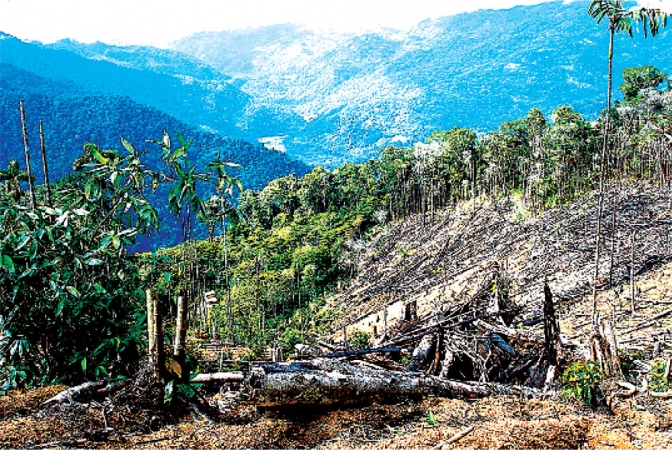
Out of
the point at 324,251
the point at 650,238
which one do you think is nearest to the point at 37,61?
the point at 324,251

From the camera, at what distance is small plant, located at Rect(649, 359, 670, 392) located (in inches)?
160

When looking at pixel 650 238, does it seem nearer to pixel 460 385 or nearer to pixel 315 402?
pixel 460 385

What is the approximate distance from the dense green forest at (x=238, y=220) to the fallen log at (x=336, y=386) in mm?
798

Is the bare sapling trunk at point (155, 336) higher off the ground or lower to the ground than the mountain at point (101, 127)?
lower

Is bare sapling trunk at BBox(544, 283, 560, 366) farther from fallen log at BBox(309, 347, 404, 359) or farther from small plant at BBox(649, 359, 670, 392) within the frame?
fallen log at BBox(309, 347, 404, 359)

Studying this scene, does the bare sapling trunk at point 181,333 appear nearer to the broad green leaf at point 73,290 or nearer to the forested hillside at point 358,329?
the forested hillside at point 358,329

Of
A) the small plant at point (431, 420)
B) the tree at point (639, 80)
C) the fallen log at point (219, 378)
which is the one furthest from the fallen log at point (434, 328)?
the tree at point (639, 80)

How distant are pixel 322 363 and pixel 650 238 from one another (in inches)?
542

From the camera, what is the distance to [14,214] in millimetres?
3500

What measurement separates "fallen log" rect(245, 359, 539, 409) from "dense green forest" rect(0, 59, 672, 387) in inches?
31.4

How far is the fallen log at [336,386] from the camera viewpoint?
10.7ft

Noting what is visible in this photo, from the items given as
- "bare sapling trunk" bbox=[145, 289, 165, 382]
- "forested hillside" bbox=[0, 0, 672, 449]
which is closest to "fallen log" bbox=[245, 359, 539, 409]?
"forested hillside" bbox=[0, 0, 672, 449]

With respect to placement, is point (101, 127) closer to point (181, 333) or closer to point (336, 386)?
point (181, 333)

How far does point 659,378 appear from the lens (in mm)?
4363
